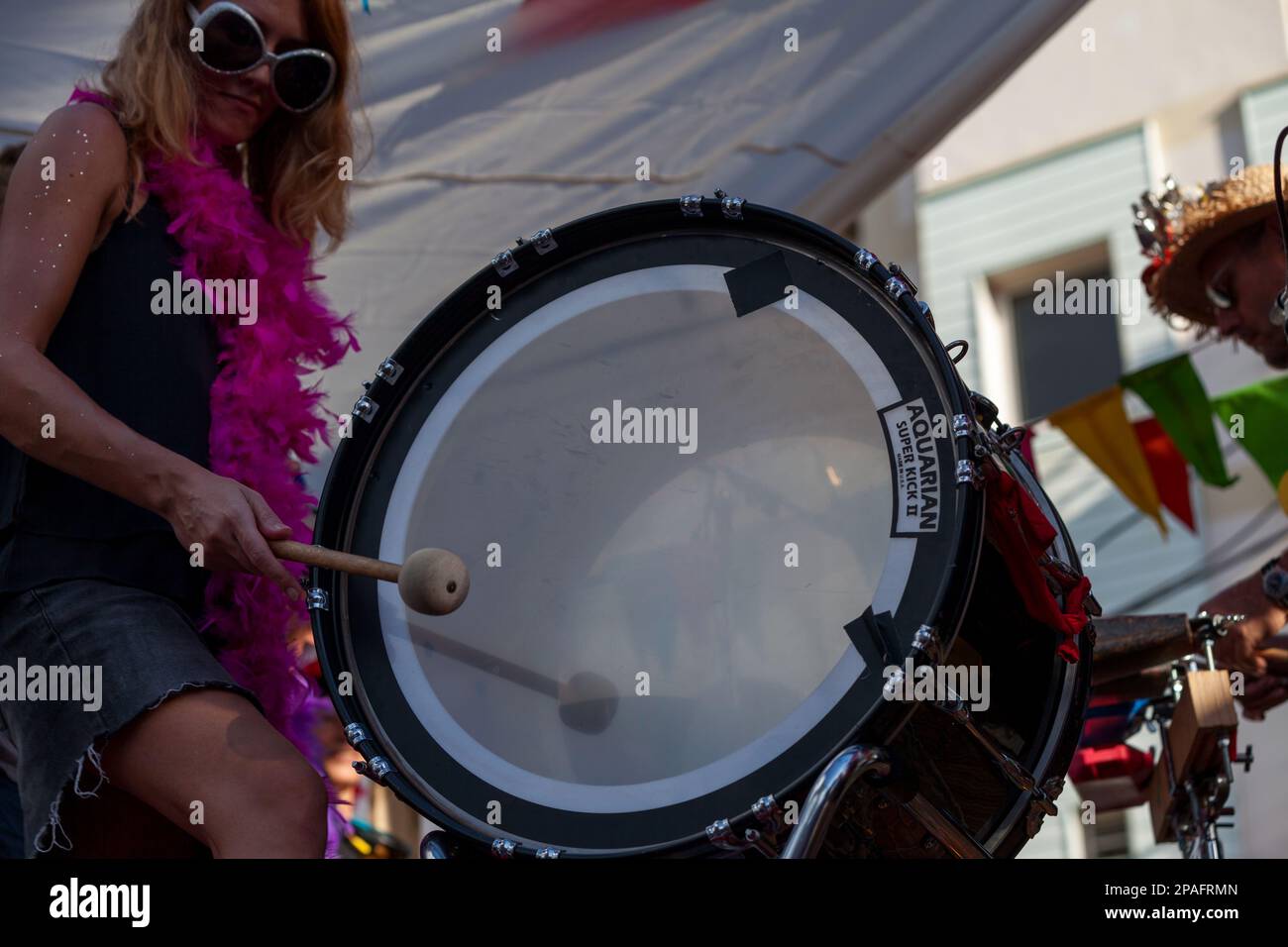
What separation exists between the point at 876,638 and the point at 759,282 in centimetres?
47

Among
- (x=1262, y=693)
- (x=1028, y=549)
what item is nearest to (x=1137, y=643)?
(x=1262, y=693)

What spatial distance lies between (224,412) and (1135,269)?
6636mm

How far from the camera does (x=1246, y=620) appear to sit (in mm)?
3027

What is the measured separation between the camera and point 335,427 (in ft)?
11.1

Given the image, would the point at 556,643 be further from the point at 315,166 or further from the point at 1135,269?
the point at 1135,269

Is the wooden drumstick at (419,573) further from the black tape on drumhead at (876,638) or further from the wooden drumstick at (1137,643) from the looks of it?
the wooden drumstick at (1137,643)

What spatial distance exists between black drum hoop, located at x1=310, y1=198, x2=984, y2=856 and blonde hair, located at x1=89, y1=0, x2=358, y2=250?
17.0 inches

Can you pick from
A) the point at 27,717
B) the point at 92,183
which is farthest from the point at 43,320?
the point at 27,717

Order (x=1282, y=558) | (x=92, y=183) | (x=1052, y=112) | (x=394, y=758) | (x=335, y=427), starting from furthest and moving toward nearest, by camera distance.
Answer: (x=1052, y=112)
(x=335, y=427)
(x=1282, y=558)
(x=92, y=183)
(x=394, y=758)

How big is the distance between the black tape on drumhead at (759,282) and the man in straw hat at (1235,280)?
1.52m

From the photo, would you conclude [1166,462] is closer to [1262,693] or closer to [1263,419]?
[1263,419]

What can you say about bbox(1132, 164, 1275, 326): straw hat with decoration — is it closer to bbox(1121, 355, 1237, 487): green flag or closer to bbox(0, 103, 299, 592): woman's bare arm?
bbox(1121, 355, 1237, 487): green flag
